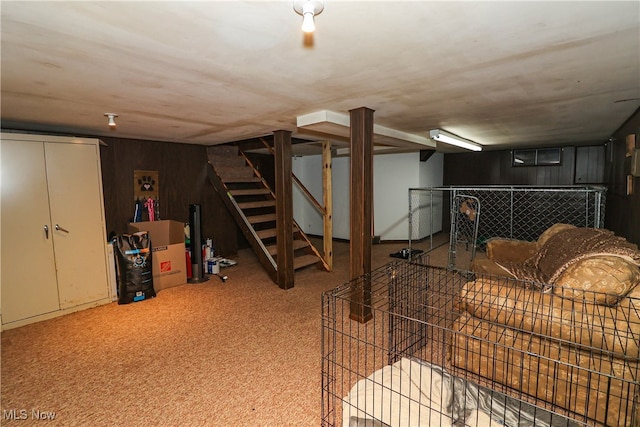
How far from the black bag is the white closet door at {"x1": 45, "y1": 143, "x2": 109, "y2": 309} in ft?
0.70

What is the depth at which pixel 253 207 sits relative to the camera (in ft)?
16.9

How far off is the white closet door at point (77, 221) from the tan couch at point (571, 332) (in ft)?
12.6

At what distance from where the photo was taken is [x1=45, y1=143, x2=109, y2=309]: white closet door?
3361 millimetres

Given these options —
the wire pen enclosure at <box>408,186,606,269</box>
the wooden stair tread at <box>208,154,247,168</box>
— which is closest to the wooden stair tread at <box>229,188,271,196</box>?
the wooden stair tread at <box>208,154,247,168</box>

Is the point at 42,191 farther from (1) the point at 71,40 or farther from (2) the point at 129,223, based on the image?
(1) the point at 71,40

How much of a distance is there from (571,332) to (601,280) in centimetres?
35

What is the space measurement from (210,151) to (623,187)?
577cm

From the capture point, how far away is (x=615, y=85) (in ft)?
7.54

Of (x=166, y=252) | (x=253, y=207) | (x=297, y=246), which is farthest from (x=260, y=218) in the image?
(x=166, y=252)

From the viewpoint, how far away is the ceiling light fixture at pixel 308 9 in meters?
1.17

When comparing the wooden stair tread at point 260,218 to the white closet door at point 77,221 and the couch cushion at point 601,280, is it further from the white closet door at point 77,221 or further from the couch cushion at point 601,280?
the couch cushion at point 601,280

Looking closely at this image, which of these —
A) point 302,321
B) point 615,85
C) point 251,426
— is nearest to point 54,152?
point 302,321

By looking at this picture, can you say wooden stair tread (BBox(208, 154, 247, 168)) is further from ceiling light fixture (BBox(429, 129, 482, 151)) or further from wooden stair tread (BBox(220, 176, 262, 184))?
ceiling light fixture (BBox(429, 129, 482, 151))

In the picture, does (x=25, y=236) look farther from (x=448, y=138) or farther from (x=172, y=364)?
(x=448, y=138)
